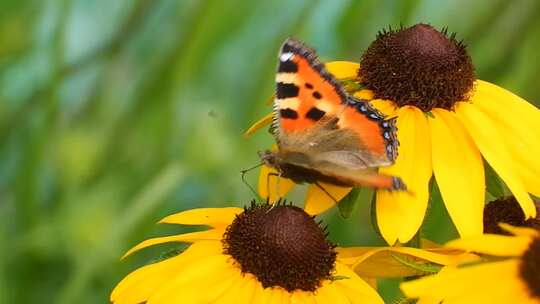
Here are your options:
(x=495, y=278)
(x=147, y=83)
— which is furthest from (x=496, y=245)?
(x=147, y=83)

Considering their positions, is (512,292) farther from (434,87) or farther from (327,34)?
(327,34)

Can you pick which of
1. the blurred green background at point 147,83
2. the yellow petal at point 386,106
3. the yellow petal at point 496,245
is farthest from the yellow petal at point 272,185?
the blurred green background at point 147,83

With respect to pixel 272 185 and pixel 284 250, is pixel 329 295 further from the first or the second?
pixel 272 185

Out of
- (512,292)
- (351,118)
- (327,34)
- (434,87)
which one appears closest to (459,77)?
(434,87)

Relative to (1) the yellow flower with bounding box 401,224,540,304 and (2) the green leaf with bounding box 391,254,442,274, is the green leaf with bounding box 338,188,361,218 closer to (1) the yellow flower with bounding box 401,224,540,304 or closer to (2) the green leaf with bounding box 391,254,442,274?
(2) the green leaf with bounding box 391,254,442,274

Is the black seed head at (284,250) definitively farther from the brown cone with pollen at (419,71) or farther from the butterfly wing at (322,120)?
the brown cone with pollen at (419,71)
